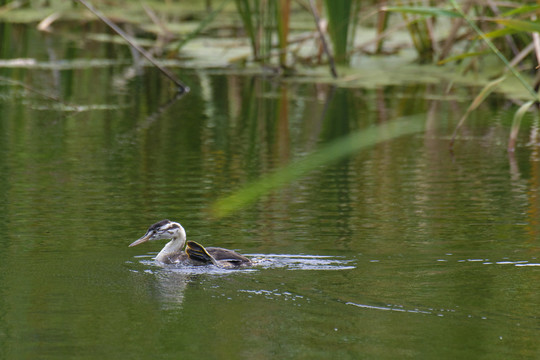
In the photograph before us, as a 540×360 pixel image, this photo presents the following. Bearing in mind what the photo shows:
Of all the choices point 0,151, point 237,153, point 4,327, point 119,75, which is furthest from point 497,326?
point 119,75

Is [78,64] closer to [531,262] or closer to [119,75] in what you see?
[119,75]

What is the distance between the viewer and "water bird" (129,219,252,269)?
4871 millimetres

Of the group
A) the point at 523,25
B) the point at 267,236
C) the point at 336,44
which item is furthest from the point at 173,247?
the point at 336,44

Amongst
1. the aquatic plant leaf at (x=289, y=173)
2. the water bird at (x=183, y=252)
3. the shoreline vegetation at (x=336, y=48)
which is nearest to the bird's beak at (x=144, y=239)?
the water bird at (x=183, y=252)

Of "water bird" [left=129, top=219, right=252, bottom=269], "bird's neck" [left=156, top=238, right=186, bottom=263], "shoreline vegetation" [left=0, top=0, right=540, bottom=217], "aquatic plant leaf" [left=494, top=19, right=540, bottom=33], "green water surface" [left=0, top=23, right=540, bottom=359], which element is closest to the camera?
"green water surface" [left=0, top=23, right=540, bottom=359]

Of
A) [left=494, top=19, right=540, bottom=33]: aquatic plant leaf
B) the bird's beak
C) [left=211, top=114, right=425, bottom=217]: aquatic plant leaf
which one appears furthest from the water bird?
[left=211, top=114, right=425, bottom=217]: aquatic plant leaf

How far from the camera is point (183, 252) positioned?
17.0ft

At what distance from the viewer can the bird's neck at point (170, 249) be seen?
5145 millimetres

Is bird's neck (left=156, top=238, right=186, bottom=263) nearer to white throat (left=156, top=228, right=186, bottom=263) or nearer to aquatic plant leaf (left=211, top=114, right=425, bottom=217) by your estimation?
white throat (left=156, top=228, right=186, bottom=263)

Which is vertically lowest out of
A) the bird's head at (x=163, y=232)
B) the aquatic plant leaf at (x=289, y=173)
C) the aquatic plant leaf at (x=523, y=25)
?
the bird's head at (x=163, y=232)

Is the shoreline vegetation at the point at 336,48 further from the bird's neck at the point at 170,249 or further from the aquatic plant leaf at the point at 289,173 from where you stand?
the aquatic plant leaf at the point at 289,173

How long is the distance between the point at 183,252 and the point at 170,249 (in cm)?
7

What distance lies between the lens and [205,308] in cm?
429

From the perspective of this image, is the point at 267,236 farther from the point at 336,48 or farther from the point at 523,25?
the point at 336,48
